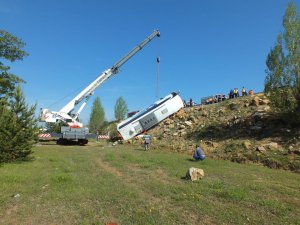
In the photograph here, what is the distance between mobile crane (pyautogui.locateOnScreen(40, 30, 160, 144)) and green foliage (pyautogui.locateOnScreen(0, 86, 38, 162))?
16709mm

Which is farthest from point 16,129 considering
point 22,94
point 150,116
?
point 150,116

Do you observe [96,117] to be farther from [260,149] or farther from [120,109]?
[260,149]

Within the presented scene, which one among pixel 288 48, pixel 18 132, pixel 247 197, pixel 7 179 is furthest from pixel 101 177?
pixel 288 48

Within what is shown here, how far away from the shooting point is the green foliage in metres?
17.9

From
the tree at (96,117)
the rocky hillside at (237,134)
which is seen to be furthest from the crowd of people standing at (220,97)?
the tree at (96,117)

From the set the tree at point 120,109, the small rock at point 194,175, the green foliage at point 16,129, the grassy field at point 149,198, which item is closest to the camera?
the grassy field at point 149,198

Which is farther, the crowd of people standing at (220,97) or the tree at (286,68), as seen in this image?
the crowd of people standing at (220,97)

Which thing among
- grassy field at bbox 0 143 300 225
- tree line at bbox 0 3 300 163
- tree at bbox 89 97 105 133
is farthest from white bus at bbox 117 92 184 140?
tree at bbox 89 97 105 133

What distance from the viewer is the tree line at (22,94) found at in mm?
18125

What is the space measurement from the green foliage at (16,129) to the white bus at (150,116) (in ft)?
58.5

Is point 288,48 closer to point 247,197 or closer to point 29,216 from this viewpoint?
point 247,197

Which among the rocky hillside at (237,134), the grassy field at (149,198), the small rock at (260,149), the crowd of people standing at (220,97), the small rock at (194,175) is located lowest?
the grassy field at (149,198)

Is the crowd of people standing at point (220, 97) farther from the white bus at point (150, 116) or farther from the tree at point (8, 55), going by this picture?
the tree at point (8, 55)

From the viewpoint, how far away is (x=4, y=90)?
26.5 m
